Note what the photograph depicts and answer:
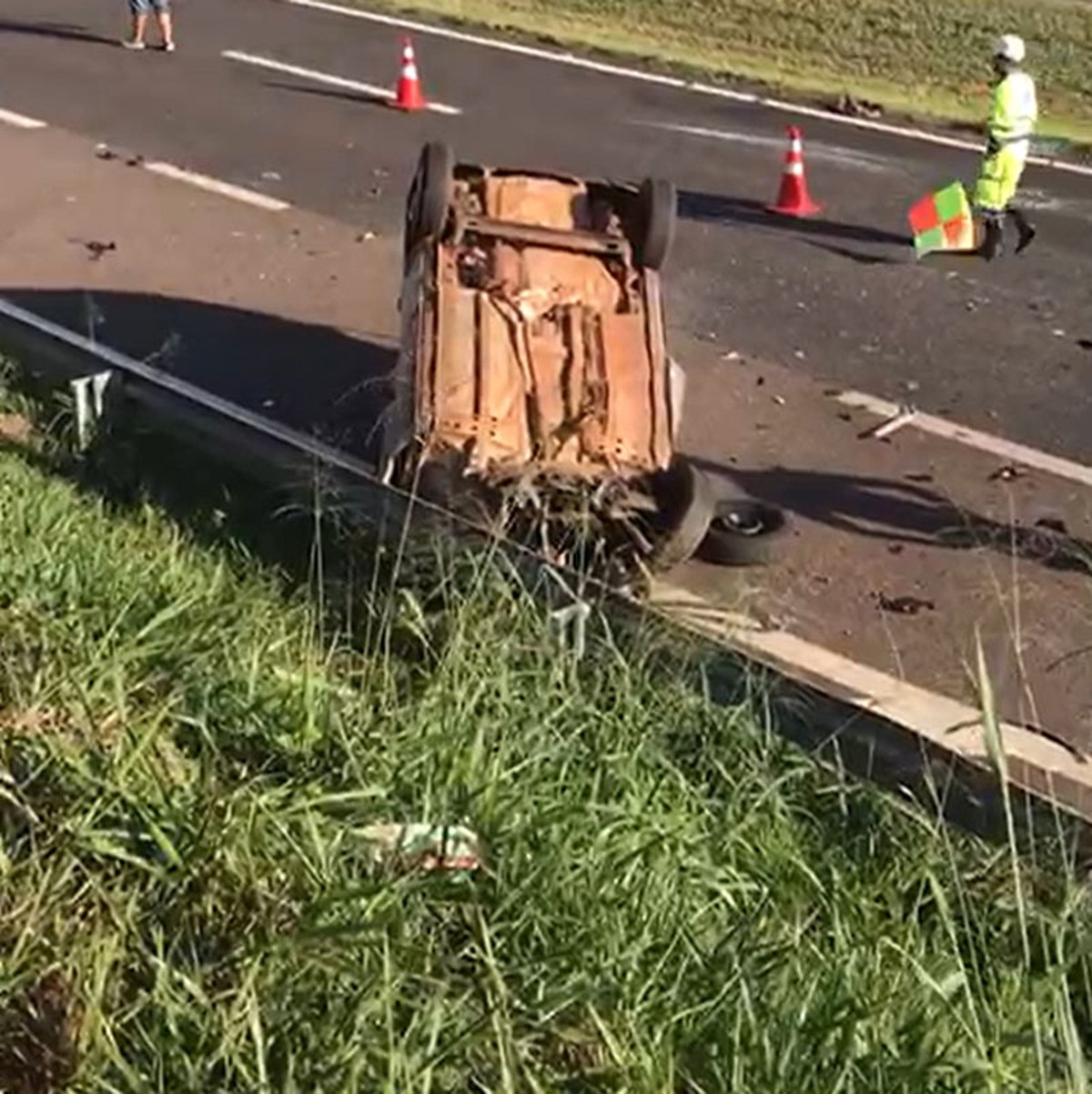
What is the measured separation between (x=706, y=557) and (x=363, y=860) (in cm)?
407

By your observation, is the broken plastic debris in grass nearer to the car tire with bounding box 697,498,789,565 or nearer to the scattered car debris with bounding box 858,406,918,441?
the car tire with bounding box 697,498,789,565

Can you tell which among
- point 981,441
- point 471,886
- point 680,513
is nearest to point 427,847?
point 471,886

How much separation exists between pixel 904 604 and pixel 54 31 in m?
14.0

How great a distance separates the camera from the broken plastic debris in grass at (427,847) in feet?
12.3

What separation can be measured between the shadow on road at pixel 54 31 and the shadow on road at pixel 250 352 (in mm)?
8482

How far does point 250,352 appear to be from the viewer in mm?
10125

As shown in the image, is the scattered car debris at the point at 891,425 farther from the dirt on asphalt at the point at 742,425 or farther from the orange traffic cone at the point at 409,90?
the orange traffic cone at the point at 409,90

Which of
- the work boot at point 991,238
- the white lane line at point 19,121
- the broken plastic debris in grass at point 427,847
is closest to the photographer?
the broken plastic debris in grass at point 427,847

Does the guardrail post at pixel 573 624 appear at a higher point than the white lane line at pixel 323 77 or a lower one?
higher

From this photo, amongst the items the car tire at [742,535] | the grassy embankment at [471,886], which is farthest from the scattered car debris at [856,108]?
the grassy embankment at [471,886]

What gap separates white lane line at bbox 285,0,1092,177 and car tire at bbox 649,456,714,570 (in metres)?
9.02

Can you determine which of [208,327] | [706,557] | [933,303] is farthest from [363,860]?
[933,303]

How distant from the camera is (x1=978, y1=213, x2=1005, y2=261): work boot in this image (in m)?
12.1

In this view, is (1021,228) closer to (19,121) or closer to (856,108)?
(856,108)
